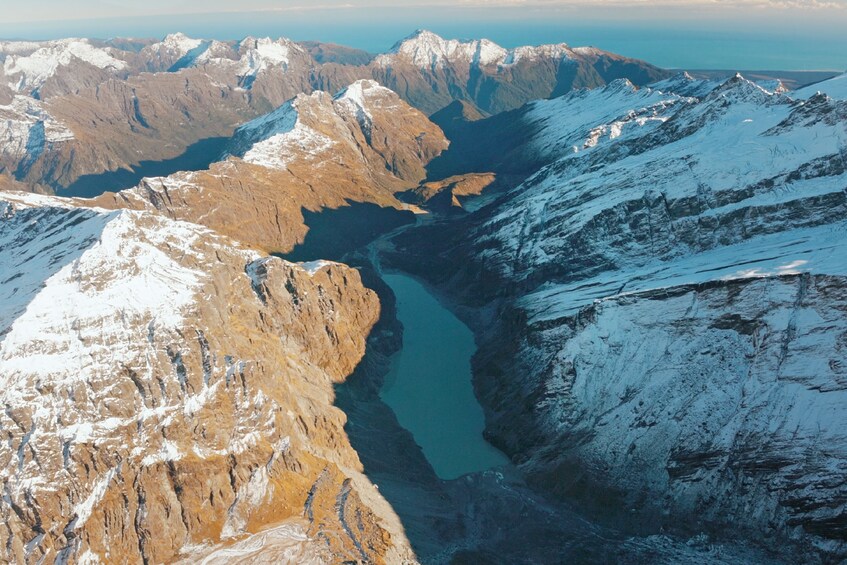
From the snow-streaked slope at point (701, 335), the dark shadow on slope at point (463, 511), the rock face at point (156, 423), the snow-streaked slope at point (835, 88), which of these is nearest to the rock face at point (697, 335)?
the snow-streaked slope at point (701, 335)

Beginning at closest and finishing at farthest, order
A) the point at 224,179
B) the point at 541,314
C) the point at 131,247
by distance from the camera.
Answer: the point at 131,247 → the point at 541,314 → the point at 224,179

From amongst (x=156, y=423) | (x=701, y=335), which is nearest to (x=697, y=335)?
(x=701, y=335)

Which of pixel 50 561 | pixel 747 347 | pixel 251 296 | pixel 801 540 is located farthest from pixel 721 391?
pixel 50 561

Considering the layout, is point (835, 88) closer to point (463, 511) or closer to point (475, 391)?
point (475, 391)

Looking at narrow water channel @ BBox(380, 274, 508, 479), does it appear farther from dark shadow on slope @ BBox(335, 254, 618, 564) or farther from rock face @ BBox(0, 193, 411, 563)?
rock face @ BBox(0, 193, 411, 563)

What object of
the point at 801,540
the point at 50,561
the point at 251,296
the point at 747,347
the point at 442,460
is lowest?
the point at 442,460

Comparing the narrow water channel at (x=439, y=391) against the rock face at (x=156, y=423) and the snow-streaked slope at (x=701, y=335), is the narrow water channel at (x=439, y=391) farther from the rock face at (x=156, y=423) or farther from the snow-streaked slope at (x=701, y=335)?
the rock face at (x=156, y=423)

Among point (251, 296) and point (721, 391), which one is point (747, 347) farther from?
point (251, 296)
